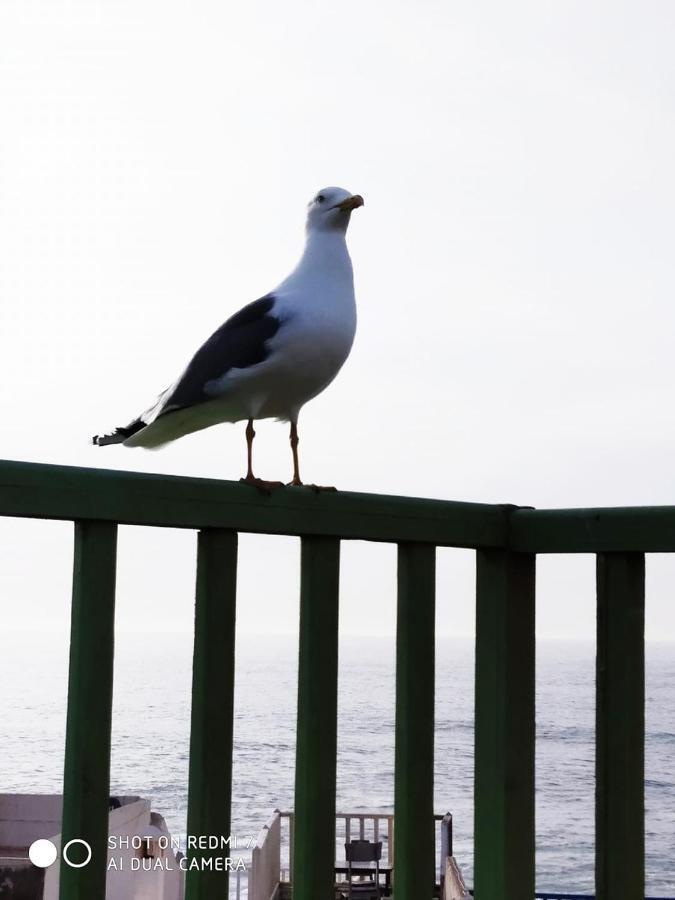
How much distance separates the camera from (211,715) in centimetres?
156

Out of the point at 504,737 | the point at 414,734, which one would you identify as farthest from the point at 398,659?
the point at 504,737

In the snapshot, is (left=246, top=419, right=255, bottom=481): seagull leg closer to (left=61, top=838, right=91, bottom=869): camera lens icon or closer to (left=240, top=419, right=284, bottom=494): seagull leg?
(left=240, top=419, right=284, bottom=494): seagull leg

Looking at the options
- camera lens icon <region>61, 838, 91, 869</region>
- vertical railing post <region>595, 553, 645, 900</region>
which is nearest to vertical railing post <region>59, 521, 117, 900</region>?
camera lens icon <region>61, 838, 91, 869</region>

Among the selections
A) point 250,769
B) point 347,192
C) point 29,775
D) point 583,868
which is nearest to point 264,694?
point 29,775

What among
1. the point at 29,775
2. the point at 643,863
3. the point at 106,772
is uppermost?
the point at 106,772

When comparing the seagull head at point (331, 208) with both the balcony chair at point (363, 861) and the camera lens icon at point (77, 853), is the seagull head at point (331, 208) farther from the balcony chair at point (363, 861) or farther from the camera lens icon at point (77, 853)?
the balcony chair at point (363, 861)

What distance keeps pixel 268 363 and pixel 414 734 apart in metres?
1.11

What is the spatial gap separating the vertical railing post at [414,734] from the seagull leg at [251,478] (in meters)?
0.25

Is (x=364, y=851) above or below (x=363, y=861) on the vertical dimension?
above

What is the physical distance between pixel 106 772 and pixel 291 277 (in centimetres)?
164

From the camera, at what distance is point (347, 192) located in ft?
10.8

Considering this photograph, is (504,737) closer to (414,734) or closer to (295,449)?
(414,734)

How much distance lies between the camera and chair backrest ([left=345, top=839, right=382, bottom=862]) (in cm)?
1339

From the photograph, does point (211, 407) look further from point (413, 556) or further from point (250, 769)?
point (250, 769)
